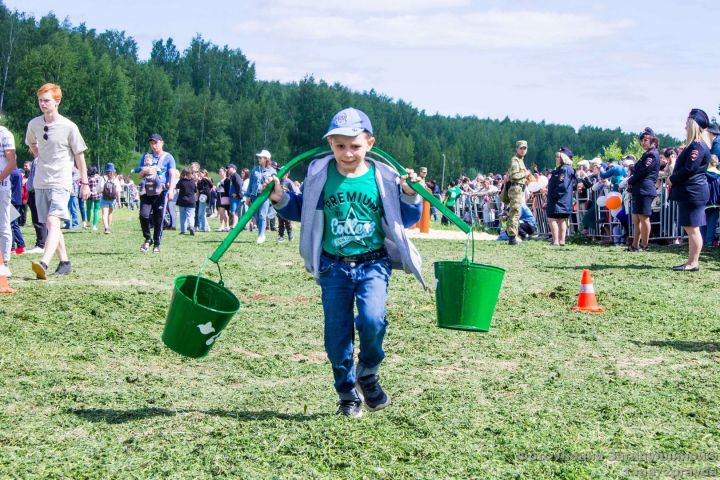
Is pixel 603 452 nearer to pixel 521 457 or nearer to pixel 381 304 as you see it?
pixel 521 457

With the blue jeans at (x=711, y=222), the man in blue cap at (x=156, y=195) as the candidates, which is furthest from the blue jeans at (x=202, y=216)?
the blue jeans at (x=711, y=222)

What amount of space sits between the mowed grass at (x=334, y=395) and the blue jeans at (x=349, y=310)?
12.6 inches

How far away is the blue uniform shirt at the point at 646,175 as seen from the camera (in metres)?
15.8

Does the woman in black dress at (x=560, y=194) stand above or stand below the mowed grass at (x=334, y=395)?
above

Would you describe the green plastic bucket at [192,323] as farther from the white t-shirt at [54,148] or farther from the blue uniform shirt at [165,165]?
the blue uniform shirt at [165,165]

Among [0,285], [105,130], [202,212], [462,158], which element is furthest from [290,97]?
[0,285]

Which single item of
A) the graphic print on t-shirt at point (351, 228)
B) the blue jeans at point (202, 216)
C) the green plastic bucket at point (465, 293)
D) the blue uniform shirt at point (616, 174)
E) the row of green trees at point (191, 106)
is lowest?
the blue jeans at point (202, 216)

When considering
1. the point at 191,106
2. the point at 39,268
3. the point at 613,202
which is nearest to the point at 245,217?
the point at 39,268

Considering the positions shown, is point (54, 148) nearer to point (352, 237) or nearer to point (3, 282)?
point (3, 282)

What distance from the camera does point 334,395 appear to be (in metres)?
5.79

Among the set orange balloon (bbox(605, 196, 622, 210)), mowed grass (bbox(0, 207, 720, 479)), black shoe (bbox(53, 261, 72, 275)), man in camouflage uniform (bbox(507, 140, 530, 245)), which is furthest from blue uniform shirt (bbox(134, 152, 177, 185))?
orange balloon (bbox(605, 196, 622, 210))

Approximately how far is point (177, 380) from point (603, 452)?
2.92m

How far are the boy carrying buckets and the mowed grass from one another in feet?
1.32

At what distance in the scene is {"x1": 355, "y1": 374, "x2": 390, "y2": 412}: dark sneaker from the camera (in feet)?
17.3
